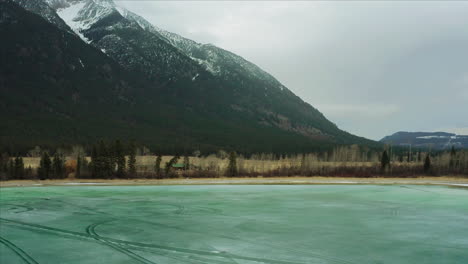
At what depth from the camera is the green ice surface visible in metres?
18.2

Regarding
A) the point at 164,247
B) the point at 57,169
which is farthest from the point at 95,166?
the point at 164,247

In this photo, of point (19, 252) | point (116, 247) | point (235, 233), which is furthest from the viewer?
point (235, 233)

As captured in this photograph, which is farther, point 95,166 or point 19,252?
point 95,166

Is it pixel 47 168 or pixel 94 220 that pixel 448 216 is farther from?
pixel 47 168

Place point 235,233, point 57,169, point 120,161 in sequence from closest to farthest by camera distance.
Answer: point 235,233 < point 57,169 < point 120,161

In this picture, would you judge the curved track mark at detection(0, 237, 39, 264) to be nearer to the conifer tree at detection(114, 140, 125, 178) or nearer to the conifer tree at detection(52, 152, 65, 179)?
the conifer tree at detection(114, 140, 125, 178)

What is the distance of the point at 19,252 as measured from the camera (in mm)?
19406

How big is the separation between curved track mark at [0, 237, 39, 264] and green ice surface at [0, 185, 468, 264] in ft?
0.14

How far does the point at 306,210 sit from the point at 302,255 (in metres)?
14.7

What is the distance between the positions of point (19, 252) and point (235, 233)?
31.5 ft

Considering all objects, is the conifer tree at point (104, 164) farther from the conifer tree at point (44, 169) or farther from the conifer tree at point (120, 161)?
the conifer tree at point (44, 169)

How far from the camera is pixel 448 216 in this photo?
95.6ft

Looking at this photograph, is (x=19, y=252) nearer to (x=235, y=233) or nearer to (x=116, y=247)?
(x=116, y=247)

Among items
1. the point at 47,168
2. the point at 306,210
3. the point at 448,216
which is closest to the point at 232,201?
the point at 306,210
